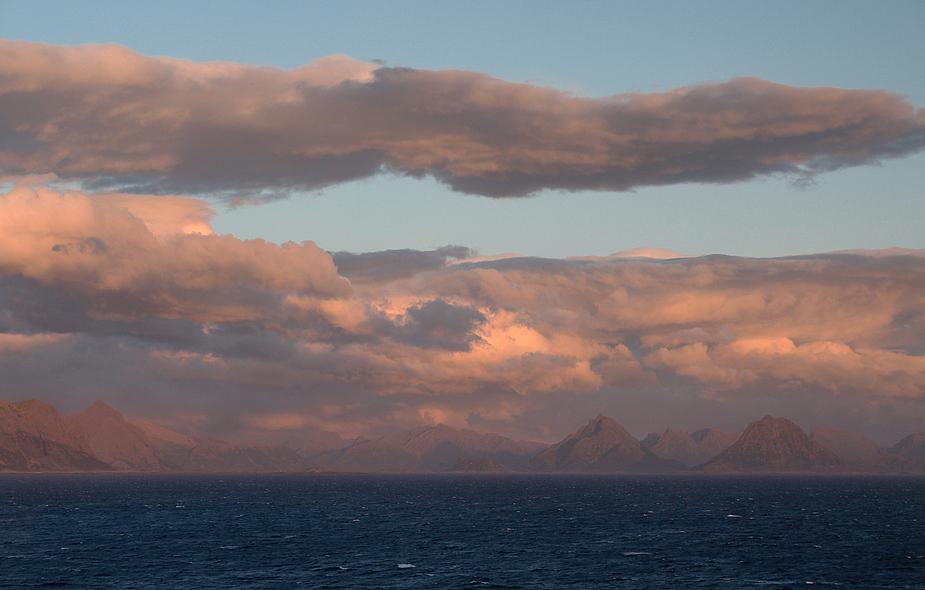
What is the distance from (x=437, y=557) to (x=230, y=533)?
57922 millimetres

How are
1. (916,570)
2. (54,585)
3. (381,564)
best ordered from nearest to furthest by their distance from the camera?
(54,585) < (916,570) < (381,564)

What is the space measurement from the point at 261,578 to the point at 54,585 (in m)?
26.4

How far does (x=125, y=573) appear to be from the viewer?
4449 inches

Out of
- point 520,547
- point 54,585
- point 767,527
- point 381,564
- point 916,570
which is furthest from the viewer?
point 767,527

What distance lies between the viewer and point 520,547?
139 metres

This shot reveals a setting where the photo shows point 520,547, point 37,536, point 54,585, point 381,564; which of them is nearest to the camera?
point 54,585

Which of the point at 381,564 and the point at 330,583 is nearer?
the point at 330,583

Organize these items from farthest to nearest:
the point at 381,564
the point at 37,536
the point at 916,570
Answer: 1. the point at 37,536
2. the point at 381,564
3. the point at 916,570

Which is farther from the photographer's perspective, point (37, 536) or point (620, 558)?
point (37, 536)

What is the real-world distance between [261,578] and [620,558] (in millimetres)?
55502

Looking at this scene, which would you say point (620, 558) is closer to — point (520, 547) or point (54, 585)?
point (520, 547)

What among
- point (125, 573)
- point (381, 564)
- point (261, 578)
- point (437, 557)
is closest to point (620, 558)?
point (437, 557)

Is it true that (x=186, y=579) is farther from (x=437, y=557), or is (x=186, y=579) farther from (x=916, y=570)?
(x=916, y=570)

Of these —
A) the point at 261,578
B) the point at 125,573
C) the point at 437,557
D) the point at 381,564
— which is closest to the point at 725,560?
the point at 437,557
